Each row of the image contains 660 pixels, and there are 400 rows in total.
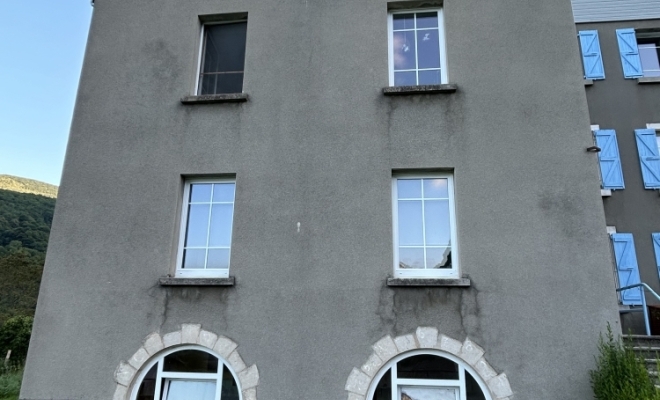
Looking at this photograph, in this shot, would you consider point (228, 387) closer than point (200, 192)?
Yes

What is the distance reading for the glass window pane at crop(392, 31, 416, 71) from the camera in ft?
21.0

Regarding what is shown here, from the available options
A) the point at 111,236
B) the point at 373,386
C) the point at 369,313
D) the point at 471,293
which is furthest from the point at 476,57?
the point at 111,236

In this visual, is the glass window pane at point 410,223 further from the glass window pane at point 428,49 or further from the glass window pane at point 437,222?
the glass window pane at point 428,49

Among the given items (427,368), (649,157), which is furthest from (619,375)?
(649,157)

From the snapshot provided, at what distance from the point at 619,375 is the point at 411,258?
246 cm

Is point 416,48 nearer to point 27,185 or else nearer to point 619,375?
point 619,375

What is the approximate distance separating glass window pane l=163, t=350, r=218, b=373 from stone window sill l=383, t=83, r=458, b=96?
4336 millimetres

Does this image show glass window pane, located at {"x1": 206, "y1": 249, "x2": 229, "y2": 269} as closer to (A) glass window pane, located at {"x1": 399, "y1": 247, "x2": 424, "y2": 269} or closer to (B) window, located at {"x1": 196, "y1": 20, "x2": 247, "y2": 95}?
(A) glass window pane, located at {"x1": 399, "y1": 247, "x2": 424, "y2": 269}

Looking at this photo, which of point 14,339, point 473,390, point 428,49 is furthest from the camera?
point 14,339

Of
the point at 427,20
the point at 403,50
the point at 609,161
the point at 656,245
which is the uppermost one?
the point at 427,20

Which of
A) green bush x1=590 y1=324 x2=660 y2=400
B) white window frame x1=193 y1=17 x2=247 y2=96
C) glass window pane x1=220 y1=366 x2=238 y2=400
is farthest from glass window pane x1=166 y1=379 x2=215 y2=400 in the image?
green bush x1=590 y1=324 x2=660 y2=400

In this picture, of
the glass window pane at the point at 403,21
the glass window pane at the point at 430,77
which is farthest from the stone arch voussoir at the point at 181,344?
the glass window pane at the point at 403,21

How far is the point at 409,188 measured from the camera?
19.1ft

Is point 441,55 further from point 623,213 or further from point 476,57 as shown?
point 623,213
